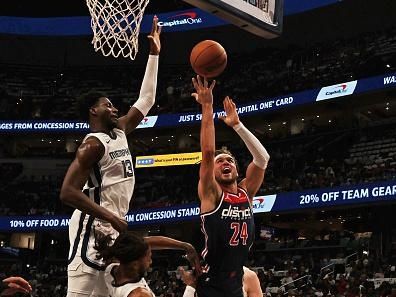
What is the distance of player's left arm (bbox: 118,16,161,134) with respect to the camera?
450 centimetres

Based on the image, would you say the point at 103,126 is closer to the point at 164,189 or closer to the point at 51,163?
the point at 164,189

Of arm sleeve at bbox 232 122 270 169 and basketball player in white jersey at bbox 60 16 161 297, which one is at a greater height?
arm sleeve at bbox 232 122 270 169

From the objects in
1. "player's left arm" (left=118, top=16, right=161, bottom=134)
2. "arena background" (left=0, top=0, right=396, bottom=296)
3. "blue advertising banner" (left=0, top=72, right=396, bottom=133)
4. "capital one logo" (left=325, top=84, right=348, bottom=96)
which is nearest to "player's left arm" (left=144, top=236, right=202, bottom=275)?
"player's left arm" (left=118, top=16, right=161, bottom=134)

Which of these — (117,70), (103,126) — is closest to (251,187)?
(103,126)

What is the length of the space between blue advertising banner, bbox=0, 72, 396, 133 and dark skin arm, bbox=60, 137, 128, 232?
1731 cm

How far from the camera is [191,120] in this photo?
987 inches

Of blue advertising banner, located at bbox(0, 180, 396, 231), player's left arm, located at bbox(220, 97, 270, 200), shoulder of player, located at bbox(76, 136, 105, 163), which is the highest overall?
blue advertising banner, located at bbox(0, 180, 396, 231)

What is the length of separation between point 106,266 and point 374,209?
18.5m

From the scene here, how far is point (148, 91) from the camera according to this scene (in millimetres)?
4734

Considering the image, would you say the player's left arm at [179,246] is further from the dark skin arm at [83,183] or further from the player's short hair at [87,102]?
the player's short hair at [87,102]

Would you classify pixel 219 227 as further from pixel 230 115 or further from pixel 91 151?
pixel 91 151

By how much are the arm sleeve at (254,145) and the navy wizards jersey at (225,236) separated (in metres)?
0.51

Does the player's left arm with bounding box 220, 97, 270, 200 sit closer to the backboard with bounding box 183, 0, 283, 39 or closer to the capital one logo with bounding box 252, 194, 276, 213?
the backboard with bounding box 183, 0, 283, 39

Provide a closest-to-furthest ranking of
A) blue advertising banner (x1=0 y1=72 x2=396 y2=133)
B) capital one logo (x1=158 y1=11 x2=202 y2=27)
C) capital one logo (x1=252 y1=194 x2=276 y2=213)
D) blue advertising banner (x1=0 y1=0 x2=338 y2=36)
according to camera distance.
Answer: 1. capital one logo (x1=252 y1=194 x2=276 y2=213)
2. blue advertising banner (x1=0 y1=72 x2=396 y2=133)
3. capital one logo (x1=158 y1=11 x2=202 y2=27)
4. blue advertising banner (x1=0 y1=0 x2=338 y2=36)
